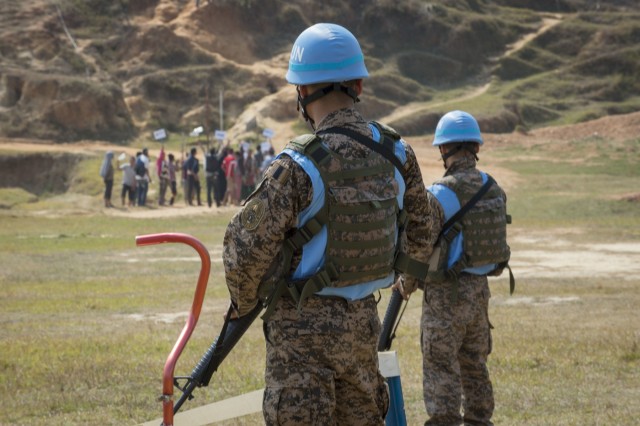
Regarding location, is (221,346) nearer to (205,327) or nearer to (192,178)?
(205,327)

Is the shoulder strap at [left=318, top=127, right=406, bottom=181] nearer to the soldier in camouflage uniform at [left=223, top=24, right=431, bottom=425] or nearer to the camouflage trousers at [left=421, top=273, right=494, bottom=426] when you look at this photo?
the soldier in camouflage uniform at [left=223, top=24, right=431, bottom=425]

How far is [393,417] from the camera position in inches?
202

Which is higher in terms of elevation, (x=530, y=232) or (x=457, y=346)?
(x=457, y=346)

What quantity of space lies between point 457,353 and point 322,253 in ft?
8.01

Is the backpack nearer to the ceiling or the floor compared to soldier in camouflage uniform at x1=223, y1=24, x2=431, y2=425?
nearer to the floor

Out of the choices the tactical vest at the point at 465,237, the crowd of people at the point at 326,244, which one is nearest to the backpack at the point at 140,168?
the tactical vest at the point at 465,237

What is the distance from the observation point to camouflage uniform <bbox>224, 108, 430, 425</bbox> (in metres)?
3.94

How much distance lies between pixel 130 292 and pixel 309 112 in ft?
38.8

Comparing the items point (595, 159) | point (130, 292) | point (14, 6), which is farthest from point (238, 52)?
point (130, 292)

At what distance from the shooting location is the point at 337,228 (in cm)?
405

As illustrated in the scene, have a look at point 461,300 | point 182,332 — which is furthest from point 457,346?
point 182,332

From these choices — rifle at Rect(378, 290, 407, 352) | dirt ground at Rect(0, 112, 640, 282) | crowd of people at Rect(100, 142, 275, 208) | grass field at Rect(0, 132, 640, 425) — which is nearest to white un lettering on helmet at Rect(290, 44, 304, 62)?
rifle at Rect(378, 290, 407, 352)

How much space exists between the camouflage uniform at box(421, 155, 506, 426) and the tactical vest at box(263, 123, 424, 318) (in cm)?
212

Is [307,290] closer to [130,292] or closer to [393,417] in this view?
[393,417]
